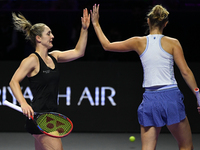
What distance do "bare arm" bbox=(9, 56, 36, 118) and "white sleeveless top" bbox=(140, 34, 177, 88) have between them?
104 centimetres

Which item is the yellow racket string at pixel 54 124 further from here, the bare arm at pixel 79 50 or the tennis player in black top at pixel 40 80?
the bare arm at pixel 79 50

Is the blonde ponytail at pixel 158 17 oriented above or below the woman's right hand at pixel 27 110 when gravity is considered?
above

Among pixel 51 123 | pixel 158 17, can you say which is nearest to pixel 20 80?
pixel 51 123

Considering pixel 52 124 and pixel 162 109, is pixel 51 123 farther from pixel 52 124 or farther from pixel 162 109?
pixel 162 109

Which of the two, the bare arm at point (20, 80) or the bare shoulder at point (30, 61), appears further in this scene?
the bare shoulder at point (30, 61)

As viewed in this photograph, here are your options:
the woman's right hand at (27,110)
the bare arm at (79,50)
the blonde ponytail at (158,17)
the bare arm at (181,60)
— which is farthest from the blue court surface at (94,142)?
the blonde ponytail at (158,17)

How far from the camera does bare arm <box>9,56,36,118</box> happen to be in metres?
3.26

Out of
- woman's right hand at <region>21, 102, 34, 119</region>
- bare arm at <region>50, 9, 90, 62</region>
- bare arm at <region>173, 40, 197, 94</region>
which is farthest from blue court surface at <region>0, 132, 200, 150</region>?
woman's right hand at <region>21, 102, 34, 119</region>

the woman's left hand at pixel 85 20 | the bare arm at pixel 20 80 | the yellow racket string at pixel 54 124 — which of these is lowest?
the yellow racket string at pixel 54 124

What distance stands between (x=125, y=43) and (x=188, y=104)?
11.6ft

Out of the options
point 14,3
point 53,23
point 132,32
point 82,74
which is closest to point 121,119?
point 82,74

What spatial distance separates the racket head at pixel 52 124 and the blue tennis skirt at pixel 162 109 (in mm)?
709

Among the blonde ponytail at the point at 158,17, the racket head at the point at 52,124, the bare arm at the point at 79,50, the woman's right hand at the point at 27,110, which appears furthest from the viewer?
the bare arm at the point at 79,50

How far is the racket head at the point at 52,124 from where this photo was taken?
3349mm
